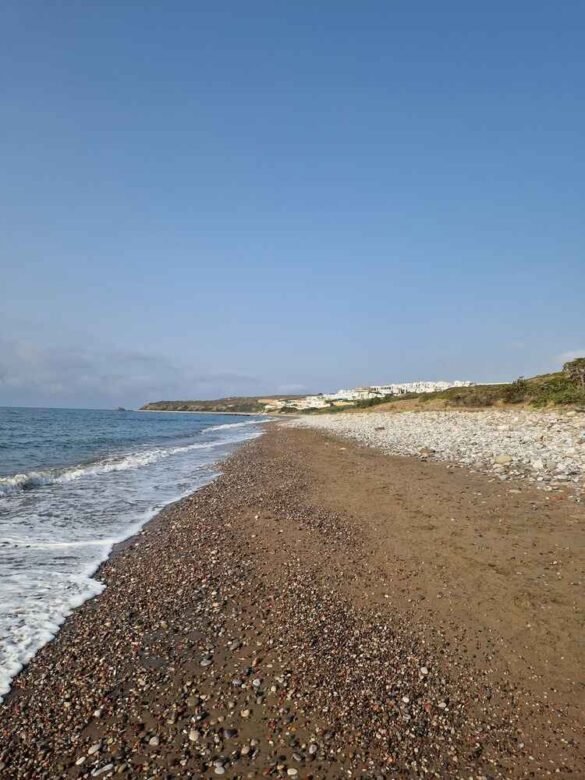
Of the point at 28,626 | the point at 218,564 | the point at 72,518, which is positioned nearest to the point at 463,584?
the point at 218,564

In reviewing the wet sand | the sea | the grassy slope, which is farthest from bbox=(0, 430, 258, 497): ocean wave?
the grassy slope

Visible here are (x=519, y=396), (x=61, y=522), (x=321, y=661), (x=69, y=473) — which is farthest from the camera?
(x=519, y=396)

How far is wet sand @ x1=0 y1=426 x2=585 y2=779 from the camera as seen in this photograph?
4.11 meters

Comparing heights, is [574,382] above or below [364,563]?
above

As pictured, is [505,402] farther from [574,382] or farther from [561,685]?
[561,685]

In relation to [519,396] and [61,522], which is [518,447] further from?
[519,396]

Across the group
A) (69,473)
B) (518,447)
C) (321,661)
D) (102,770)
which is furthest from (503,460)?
(69,473)

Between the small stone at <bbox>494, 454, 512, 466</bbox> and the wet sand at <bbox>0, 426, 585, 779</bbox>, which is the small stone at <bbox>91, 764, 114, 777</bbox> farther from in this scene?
the small stone at <bbox>494, 454, 512, 466</bbox>

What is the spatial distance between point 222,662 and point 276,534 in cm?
546

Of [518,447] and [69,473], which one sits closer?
[518,447]

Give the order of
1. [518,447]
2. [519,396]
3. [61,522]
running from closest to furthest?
[61,522] → [518,447] → [519,396]

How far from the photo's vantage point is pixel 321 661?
5477 mm

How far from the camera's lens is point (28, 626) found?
6.62m

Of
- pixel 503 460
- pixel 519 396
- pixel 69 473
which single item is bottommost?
pixel 69 473
